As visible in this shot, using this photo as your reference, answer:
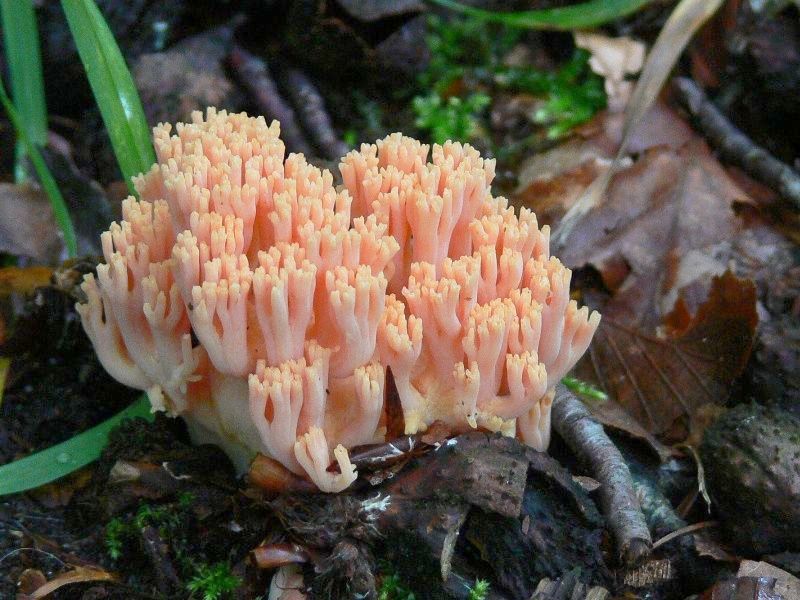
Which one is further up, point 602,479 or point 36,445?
point 602,479

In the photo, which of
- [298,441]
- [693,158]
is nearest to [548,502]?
[298,441]

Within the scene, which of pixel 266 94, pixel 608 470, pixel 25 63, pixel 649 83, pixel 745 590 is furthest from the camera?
pixel 266 94

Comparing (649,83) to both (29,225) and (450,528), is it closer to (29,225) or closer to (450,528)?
(450,528)

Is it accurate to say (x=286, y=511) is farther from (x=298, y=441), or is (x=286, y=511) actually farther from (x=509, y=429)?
(x=509, y=429)

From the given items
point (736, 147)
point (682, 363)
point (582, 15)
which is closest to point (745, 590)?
point (682, 363)

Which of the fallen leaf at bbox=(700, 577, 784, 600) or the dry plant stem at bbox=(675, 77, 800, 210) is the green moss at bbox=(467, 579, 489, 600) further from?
the dry plant stem at bbox=(675, 77, 800, 210)

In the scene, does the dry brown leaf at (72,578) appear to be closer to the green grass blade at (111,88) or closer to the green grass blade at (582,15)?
the green grass blade at (111,88)
